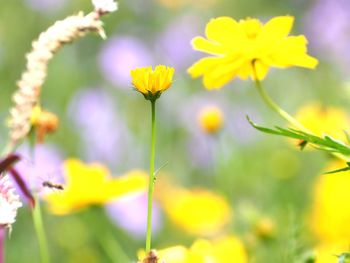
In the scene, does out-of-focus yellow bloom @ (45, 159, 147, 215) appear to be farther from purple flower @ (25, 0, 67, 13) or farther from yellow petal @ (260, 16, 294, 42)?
purple flower @ (25, 0, 67, 13)

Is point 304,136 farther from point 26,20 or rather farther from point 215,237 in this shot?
point 26,20

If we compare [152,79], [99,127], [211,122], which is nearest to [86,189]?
[211,122]

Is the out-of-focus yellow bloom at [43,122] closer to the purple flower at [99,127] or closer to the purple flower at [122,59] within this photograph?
the purple flower at [99,127]

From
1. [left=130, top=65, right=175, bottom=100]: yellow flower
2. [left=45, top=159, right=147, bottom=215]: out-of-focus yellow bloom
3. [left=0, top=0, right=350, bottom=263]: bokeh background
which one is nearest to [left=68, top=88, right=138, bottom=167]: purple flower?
[left=0, top=0, right=350, bottom=263]: bokeh background

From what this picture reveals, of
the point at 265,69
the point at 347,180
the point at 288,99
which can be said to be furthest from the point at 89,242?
the point at 265,69

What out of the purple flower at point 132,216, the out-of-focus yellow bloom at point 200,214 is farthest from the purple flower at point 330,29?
the out-of-focus yellow bloom at point 200,214

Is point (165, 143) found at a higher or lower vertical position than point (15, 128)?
higher
